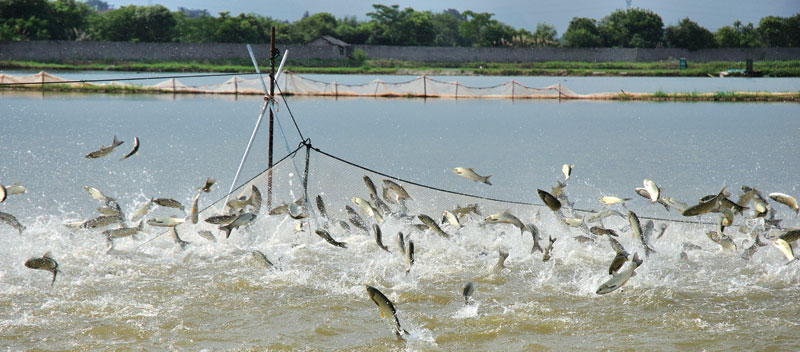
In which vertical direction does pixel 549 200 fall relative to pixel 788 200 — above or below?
above

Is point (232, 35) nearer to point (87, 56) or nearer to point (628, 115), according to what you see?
point (87, 56)

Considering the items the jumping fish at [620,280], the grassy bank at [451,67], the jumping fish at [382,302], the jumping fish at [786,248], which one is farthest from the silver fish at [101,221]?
the grassy bank at [451,67]

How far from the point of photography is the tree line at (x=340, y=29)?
68.8 metres

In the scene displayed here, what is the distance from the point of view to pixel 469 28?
109875 millimetres

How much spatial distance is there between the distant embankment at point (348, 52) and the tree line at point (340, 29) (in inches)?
163

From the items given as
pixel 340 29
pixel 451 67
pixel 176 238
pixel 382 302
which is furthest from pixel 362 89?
pixel 340 29

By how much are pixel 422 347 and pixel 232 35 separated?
7380cm

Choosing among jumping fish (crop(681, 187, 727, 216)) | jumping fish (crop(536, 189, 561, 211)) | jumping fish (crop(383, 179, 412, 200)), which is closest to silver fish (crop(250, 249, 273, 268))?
jumping fish (crop(383, 179, 412, 200))

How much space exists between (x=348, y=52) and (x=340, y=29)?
16.0m

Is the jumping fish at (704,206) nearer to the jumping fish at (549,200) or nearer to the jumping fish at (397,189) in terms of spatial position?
the jumping fish at (549,200)

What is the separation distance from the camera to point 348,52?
237 ft

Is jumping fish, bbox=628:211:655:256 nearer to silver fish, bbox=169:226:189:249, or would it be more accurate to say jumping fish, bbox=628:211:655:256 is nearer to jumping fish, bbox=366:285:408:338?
jumping fish, bbox=366:285:408:338

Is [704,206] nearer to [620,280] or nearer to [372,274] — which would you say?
[620,280]

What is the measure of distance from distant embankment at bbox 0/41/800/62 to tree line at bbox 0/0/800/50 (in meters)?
4.15
